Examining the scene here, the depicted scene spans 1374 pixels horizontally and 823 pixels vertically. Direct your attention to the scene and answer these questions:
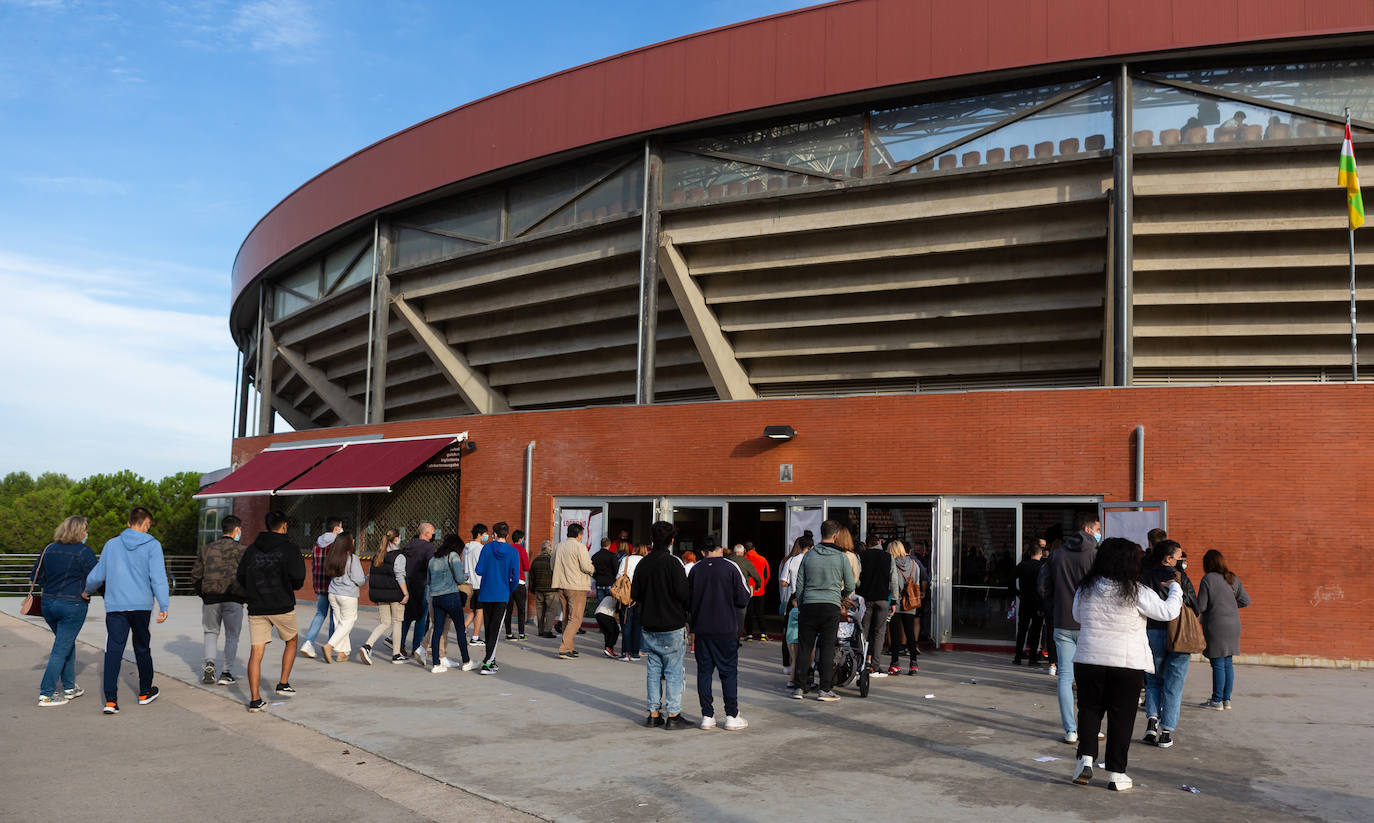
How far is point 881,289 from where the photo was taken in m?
18.6

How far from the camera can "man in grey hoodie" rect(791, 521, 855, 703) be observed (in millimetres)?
9828

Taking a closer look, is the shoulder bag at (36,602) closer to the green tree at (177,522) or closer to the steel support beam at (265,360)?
the steel support beam at (265,360)

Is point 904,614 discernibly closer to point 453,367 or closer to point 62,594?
point 62,594

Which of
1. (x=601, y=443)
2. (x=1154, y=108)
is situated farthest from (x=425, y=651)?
(x=1154, y=108)

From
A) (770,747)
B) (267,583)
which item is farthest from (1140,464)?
(267,583)

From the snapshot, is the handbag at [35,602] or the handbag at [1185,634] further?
the handbag at [35,602]

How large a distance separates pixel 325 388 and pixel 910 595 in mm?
21813

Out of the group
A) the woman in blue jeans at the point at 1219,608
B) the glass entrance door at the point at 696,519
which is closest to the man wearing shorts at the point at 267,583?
the woman in blue jeans at the point at 1219,608

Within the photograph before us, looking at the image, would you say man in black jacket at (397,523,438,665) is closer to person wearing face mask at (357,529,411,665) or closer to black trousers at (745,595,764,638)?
person wearing face mask at (357,529,411,665)

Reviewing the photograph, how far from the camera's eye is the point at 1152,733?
8203 millimetres

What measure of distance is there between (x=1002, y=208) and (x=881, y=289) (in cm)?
271

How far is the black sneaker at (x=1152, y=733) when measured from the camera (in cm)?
816

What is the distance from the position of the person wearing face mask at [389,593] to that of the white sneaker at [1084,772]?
8.03 m

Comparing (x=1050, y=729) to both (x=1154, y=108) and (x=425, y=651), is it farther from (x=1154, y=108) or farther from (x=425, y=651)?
(x=1154, y=108)
